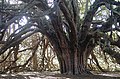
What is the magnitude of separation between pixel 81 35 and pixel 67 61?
26.1 inches

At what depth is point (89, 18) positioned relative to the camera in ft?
17.0

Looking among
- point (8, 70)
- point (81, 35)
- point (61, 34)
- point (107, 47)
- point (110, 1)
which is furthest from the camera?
point (8, 70)

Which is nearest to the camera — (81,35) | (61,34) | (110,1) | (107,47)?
(107,47)

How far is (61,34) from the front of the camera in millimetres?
4949

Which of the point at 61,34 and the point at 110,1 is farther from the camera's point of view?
the point at 61,34

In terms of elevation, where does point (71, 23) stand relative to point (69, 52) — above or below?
above

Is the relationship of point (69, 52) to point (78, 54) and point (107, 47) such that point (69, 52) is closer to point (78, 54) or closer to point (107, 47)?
point (78, 54)

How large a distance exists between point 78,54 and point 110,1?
1.53m

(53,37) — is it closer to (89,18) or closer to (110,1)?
(89,18)

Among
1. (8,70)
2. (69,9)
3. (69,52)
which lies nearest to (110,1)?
(69,9)

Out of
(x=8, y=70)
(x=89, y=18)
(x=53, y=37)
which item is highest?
(x=89, y=18)

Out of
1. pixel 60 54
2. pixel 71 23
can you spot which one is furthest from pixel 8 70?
pixel 71 23

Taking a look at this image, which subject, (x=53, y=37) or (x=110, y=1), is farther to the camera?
(x=53, y=37)

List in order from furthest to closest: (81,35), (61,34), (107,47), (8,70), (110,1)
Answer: (8,70) → (81,35) → (61,34) → (110,1) → (107,47)
